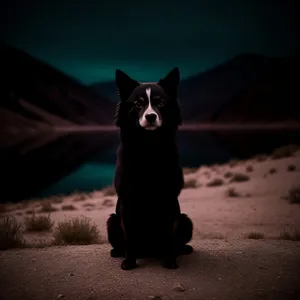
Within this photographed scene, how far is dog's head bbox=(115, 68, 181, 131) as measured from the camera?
427cm

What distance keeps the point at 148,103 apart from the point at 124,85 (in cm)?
51

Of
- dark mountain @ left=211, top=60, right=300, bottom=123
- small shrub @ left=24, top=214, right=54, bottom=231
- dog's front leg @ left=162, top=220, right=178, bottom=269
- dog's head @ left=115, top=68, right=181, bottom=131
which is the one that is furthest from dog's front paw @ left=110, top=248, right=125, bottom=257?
dark mountain @ left=211, top=60, right=300, bottom=123

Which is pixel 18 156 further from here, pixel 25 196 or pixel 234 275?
pixel 234 275

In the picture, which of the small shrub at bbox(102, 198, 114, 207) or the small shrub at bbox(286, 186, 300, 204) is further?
the small shrub at bbox(102, 198, 114, 207)

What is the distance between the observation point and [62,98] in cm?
16625

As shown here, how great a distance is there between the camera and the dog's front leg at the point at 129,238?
455 cm

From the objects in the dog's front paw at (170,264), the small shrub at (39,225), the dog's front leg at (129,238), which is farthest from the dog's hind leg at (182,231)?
the small shrub at (39,225)

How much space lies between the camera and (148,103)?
4363mm

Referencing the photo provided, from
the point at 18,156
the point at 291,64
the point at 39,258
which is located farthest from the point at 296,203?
the point at 291,64

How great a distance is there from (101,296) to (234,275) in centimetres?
166

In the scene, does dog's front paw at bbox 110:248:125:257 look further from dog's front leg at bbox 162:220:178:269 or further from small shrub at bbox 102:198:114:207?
small shrub at bbox 102:198:114:207

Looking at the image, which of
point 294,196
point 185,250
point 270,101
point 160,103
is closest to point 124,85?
point 160,103

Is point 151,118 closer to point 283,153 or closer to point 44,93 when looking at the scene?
point 283,153

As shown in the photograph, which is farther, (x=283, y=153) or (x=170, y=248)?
(x=283, y=153)
